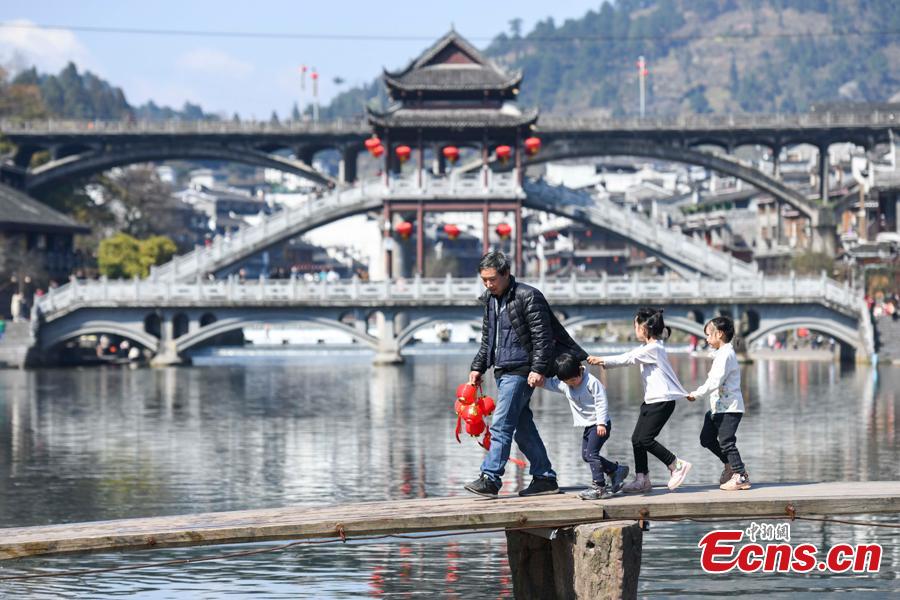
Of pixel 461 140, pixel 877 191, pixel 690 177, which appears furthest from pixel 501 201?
pixel 690 177

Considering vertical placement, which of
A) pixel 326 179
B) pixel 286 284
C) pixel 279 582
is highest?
pixel 326 179

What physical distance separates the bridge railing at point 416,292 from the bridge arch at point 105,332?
40.0 inches

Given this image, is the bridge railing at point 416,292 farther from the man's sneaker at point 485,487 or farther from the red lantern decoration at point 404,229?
the man's sneaker at point 485,487

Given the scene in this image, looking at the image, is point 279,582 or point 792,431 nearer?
point 279,582

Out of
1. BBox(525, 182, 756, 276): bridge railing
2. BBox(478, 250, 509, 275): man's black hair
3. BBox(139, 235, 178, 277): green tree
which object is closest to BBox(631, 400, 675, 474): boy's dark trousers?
BBox(478, 250, 509, 275): man's black hair

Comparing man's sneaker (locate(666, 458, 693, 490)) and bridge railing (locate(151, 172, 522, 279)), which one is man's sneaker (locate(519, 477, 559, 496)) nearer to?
man's sneaker (locate(666, 458, 693, 490))

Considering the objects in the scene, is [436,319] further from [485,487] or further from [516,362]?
[485,487]

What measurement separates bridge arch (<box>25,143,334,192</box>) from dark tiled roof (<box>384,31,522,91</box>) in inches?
524

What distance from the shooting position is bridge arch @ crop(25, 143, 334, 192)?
324 ft

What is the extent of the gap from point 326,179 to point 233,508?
254 feet

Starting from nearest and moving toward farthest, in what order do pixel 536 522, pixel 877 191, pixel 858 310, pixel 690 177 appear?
pixel 536 522, pixel 858 310, pixel 877 191, pixel 690 177

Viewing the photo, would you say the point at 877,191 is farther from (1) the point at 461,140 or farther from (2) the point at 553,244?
(2) the point at 553,244

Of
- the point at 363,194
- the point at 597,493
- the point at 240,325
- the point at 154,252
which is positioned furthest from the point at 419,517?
the point at 154,252

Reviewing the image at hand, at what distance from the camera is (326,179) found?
99.8 metres
